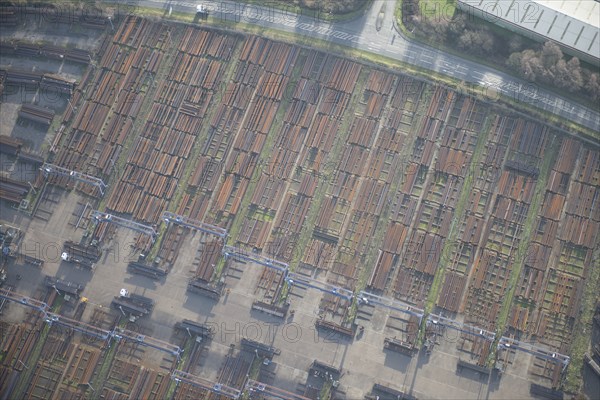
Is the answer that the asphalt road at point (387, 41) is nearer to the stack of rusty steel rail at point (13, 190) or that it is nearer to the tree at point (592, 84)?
the tree at point (592, 84)

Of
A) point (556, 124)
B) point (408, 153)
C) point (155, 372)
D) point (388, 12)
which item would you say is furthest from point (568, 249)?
point (155, 372)

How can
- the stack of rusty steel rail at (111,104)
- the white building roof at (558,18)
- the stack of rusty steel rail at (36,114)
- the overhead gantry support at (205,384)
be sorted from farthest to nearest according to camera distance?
the stack of rusty steel rail at (36,114)
the stack of rusty steel rail at (111,104)
the white building roof at (558,18)
the overhead gantry support at (205,384)

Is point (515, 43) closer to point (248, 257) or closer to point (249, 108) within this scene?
point (249, 108)

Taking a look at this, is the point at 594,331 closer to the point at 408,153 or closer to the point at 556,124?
the point at 556,124

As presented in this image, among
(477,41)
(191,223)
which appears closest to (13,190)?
(191,223)

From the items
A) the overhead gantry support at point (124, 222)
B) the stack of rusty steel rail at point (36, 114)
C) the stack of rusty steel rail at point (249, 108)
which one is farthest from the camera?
the stack of rusty steel rail at point (36, 114)

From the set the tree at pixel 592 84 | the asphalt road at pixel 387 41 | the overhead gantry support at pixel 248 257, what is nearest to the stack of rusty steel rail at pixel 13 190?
the overhead gantry support at pixel 248 257

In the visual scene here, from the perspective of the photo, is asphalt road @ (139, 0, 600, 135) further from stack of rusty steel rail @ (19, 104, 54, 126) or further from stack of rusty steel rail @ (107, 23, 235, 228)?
stack of rusty steel rail @ (19, 104, 54, 126)
